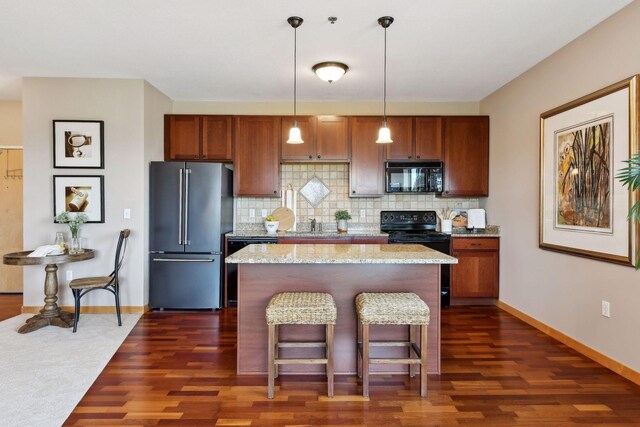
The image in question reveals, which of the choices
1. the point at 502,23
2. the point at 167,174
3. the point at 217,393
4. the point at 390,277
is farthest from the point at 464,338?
the point at 167,174

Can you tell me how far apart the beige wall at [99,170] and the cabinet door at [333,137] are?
204cm

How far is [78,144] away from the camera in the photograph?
409cm

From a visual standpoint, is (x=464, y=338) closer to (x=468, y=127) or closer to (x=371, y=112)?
(x=468, y=127)

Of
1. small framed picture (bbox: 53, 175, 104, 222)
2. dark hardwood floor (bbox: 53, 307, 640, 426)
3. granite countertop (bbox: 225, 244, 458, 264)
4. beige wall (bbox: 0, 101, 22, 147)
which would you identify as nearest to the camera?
dark hardwood floor (bbox: 53, 307, 640, 426)

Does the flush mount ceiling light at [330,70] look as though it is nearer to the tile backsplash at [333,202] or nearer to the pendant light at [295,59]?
the pendant light at [295,59]

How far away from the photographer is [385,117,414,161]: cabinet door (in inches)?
189

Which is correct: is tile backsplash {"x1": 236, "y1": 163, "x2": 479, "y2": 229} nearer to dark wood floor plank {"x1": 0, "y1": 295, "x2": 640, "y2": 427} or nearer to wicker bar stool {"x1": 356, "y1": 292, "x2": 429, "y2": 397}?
dark wood floor plank {"x1": 0, "y1": 295, "x2": 640, "y2": 427}

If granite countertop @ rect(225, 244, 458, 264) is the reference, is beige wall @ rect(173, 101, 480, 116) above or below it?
above

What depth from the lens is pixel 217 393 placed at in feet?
7.81

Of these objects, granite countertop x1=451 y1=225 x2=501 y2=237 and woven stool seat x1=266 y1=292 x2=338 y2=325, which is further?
granite countertop x1=451 y1=225 x2=501 y2=237

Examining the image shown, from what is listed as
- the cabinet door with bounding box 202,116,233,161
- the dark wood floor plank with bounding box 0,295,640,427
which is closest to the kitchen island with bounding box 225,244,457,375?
the dark wood floor plank with bounding box 0,295,640,427

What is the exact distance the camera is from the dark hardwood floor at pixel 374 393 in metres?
2.10

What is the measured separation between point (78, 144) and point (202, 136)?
4.41ft

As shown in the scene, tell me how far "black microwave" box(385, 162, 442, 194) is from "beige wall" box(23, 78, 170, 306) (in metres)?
2.92
